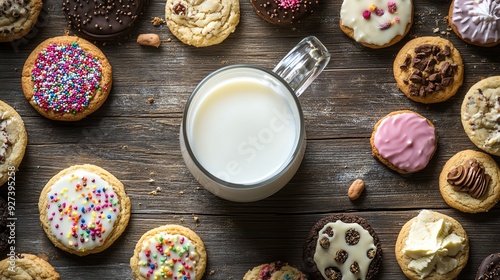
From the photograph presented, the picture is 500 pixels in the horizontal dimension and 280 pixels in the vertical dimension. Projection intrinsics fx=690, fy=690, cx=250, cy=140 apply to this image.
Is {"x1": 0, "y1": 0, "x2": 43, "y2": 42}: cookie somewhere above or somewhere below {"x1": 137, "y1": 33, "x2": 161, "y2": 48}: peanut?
above

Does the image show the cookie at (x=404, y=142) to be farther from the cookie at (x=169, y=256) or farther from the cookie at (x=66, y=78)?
the cookie at (x=66, y=78)

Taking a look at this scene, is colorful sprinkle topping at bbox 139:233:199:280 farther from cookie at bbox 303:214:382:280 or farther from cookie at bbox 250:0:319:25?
cookie at bbox 250:0:319:25

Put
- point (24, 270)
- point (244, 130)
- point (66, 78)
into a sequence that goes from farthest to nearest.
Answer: point (66, 78)
point (24, 270)
point (244, 130)

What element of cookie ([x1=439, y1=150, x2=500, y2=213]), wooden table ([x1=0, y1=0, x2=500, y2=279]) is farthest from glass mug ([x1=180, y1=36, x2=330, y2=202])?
cookie ([x1=439, y1=150, x2=500, y2=213])

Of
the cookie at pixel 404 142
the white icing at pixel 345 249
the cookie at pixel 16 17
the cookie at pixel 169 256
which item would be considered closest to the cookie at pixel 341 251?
the white icing at pixel 345 249

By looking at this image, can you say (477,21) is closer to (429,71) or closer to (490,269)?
(429,71)

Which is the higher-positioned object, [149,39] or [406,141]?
[149,39]

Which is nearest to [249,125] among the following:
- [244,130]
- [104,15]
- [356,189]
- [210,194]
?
[244,130]
